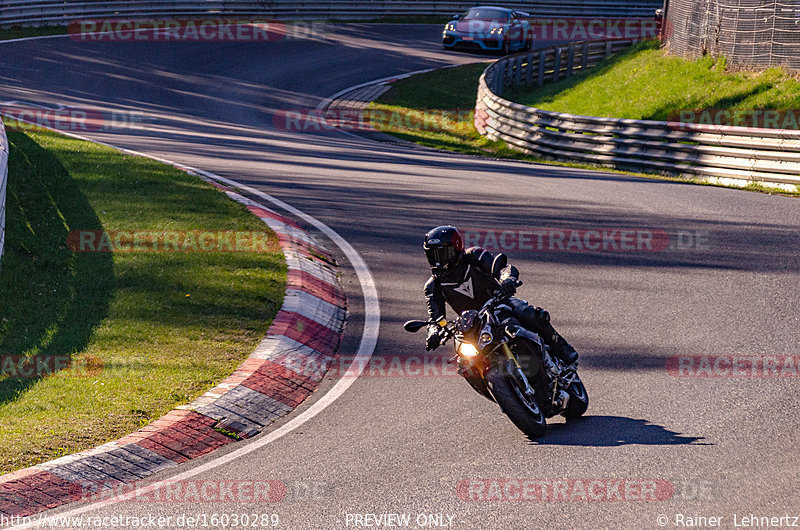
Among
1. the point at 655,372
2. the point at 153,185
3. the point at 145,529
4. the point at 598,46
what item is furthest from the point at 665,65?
the point at 145,529

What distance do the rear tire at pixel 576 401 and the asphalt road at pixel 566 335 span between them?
0.40ft

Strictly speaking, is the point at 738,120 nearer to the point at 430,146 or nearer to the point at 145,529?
the point at 430,146

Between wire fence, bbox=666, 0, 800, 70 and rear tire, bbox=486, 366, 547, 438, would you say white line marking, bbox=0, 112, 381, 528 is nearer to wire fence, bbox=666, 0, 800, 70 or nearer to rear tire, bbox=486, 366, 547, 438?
rear tire, bbox=486, 366, 547, 438

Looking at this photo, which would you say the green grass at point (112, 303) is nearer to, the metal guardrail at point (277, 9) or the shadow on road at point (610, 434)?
the shadow on road at point (610, 434)

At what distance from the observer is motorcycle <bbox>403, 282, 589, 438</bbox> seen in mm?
6312

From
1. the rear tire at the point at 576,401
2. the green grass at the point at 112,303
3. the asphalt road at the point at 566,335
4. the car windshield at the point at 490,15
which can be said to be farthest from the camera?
the car windshield at the point at 490,15

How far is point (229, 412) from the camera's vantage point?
7.25 m

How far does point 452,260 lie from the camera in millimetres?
6668

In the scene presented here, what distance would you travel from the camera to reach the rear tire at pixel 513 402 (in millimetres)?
6293

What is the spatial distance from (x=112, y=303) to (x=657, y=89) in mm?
18307

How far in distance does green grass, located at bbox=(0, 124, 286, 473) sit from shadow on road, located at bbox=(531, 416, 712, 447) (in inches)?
121

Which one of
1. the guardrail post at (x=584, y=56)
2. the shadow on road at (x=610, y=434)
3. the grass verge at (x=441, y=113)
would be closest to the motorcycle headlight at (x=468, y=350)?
the shadow on road at (x=610, y=434)

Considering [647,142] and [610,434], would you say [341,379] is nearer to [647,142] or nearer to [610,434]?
[610,434]

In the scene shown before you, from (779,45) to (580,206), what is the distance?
31.6 ft
